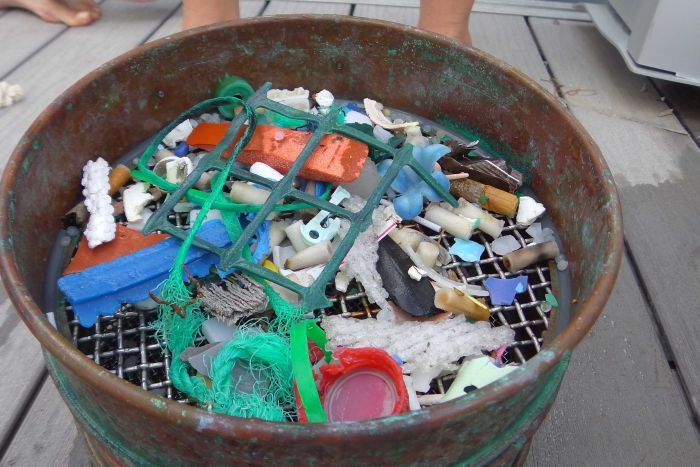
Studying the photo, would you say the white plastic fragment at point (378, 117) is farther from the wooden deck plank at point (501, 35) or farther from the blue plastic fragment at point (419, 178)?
the wooden deck plank at point (501, 35)

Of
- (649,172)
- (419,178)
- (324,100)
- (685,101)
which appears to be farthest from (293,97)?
(685,101)

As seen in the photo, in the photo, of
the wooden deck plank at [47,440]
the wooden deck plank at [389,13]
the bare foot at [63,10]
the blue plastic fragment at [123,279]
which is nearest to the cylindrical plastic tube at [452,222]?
the blue plastic fragment at [123,279]

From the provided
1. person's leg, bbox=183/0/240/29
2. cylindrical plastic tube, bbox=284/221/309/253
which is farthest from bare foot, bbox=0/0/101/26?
cylindrical plastic tube, bbox=284/221/309/253

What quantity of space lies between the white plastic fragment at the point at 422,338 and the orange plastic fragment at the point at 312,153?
227 millimetres

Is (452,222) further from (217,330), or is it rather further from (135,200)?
(135,200)

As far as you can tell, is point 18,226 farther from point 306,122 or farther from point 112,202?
point 306,122

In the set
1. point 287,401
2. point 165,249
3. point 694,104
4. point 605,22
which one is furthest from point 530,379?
point 605,22

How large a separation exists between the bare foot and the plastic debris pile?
1144mm

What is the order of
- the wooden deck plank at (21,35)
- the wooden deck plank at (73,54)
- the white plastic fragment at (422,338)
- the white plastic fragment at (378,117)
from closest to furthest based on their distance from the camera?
the white plastic fragment at (422,338)
the white plastic fragment at (378,117)
the wooden deck plank at (73,54)
the wooden deck plank at (21,35)

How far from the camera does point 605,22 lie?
177 centimetres

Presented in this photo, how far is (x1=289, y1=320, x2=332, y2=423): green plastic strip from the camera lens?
625mm

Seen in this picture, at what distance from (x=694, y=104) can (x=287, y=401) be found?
1.52m

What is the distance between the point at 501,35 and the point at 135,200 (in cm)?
141

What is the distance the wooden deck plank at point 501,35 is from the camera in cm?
176
